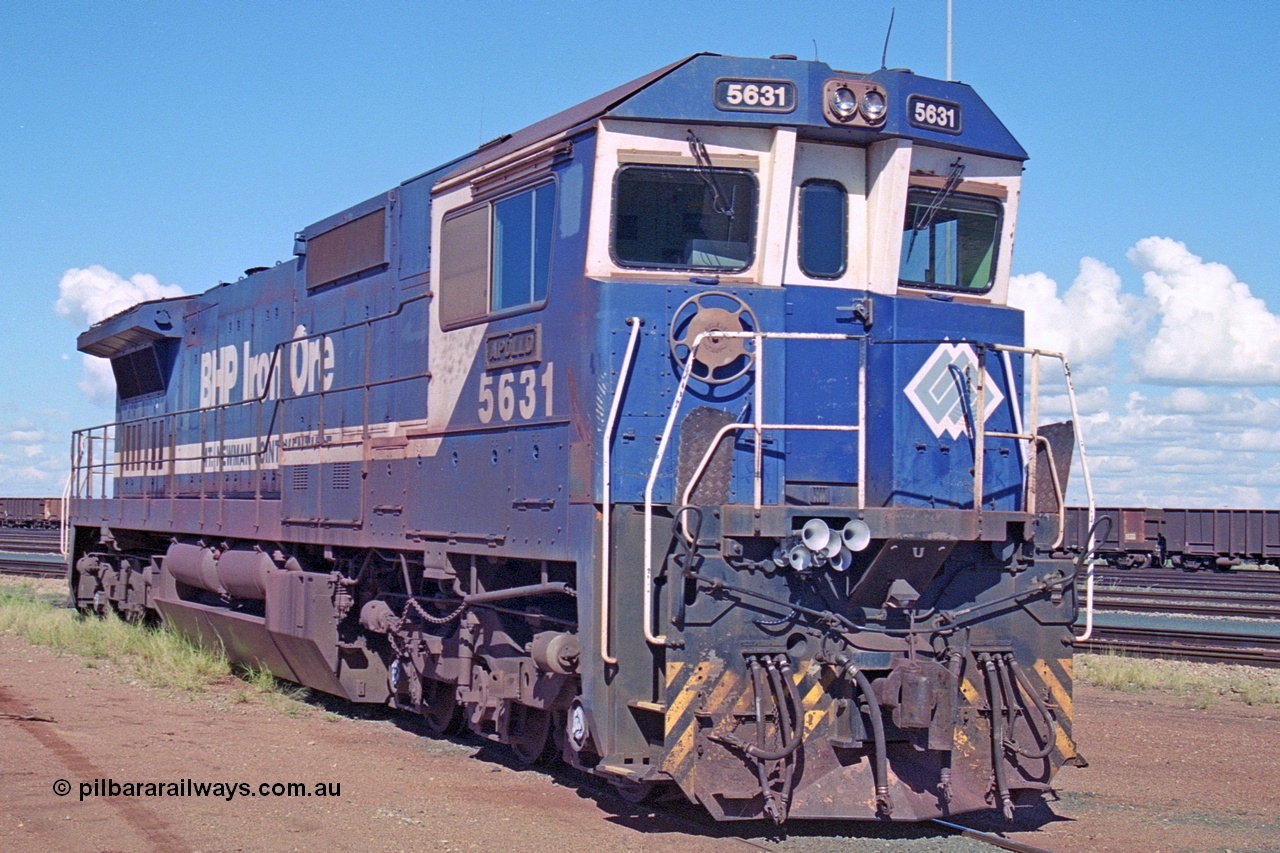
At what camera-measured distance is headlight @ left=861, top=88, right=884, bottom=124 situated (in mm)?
7195

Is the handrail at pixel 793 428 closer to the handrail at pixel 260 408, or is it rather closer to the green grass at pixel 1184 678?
the handrail at pixel 260 408

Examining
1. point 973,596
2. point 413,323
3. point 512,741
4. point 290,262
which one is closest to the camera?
point 973,596

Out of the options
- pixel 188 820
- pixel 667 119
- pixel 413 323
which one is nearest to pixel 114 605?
pixel 413 323

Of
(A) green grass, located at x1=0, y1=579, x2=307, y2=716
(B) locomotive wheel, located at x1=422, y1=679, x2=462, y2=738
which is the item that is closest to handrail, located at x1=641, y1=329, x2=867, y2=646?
(B) locomotive wheel, located at x1=422, y1=679, x2=462, y2=738

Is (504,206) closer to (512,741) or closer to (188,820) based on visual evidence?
(512,741)

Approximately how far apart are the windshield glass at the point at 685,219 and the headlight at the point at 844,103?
57 centimetres

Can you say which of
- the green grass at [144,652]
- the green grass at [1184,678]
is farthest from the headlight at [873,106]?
the green grass at [1184,678]

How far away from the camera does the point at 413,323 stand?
31.8 ft

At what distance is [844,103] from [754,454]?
1.94 m

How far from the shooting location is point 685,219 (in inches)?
287

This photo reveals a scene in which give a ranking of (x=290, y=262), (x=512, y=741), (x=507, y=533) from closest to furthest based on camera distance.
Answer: (x=507, y=533) → (x=512, y=741) → (x=290, y=262)

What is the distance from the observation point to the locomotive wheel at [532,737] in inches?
336

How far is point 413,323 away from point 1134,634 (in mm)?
11066

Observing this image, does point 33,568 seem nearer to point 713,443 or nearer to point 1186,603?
point 1186,603
